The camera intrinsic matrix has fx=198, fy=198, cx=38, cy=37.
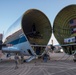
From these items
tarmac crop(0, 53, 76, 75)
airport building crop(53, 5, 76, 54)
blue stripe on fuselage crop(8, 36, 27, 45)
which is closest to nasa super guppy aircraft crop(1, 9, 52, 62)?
blue stripe on fuselage crop(8, 36, 27, 45)

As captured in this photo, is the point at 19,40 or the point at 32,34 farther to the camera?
the point at 32,34

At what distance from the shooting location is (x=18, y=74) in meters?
17.8

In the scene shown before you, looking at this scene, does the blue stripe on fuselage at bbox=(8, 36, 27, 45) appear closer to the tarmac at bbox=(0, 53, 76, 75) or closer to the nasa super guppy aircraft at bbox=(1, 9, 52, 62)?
the nasa super guppy aircraft at bbox=(1, 9, 52, 62)

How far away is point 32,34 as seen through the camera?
40.5 metres

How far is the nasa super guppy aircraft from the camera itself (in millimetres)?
37278

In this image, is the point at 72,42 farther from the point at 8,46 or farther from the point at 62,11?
the point at 8,46

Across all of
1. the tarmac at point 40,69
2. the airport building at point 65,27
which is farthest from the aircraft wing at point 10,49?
the tarmac at point 40,69

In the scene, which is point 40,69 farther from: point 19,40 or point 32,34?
point 32,34

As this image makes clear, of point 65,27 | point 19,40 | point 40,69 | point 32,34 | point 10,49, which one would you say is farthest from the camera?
point 32,34

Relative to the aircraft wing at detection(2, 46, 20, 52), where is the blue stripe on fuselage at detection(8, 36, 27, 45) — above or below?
above

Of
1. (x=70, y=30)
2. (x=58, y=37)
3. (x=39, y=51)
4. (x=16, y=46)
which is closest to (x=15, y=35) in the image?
(x=16, y=46)

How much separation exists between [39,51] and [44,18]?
678cm

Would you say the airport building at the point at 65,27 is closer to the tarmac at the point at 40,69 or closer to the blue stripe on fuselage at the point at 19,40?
the blue stripe on fuselage at the point at 19,40

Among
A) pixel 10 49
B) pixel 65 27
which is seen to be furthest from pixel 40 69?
pixel 65 27
